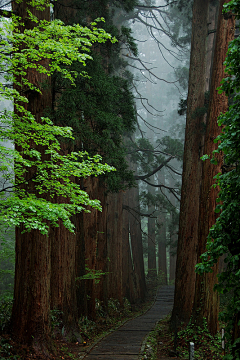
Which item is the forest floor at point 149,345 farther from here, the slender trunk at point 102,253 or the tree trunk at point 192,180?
the slender trunk at point 102,253

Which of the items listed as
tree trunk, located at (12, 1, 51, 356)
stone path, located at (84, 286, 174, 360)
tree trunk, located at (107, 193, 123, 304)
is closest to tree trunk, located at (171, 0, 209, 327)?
stone path, located at (84, 286, 174, 360)

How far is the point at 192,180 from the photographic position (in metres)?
10.6

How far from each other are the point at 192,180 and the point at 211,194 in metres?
2.24

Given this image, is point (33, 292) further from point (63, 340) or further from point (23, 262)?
point (63, 340)

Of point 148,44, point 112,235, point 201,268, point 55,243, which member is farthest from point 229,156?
point 148,44

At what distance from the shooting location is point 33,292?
22.4 feet

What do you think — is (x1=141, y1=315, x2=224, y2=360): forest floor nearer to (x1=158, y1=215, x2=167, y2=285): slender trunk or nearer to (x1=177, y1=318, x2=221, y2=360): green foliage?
(x1=177, y1=318, x2=221, y2=360): green foliage

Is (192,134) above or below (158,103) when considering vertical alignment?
below

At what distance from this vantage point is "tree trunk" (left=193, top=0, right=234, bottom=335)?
26.5 feet

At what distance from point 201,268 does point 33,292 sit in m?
3.90

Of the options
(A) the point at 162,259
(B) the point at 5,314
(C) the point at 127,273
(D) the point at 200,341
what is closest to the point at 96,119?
(B) the point at 5,314

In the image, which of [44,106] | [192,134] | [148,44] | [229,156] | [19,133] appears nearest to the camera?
[229,156]

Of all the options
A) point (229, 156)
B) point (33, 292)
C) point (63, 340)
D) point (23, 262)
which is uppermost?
point (229, 156)

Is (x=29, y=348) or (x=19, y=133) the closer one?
(x=19, y=133)
